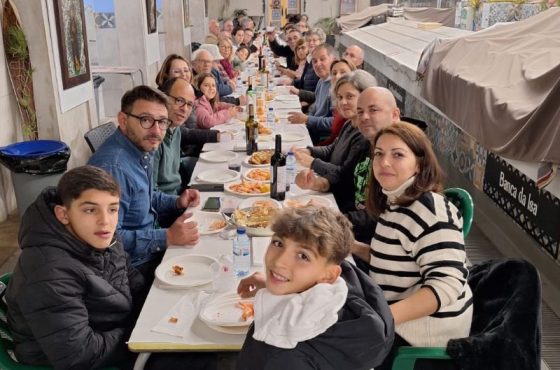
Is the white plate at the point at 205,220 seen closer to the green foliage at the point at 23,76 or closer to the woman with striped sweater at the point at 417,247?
the woman with striped sweater at the point at 417,247

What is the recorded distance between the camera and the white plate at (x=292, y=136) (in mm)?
4441

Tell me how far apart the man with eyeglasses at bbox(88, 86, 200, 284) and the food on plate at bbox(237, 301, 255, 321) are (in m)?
0.66

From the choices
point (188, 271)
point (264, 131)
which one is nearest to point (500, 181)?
point (264, 131)

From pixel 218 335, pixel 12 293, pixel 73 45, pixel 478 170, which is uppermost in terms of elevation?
pixel 73 45

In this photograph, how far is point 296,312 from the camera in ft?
4.41

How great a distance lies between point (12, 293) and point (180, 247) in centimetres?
77

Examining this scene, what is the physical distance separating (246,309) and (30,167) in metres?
3.03

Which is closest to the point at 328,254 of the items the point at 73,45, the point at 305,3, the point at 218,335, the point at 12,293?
the point at 218,335

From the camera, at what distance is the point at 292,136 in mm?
4547

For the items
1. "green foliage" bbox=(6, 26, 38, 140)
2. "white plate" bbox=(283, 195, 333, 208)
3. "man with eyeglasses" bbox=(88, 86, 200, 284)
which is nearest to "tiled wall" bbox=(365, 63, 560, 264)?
"white plate" bbox=(283, 195, 333, 208)

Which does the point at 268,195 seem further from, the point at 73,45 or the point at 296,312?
the point at 73,45

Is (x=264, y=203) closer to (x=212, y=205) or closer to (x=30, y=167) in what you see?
(x=212, y=205)

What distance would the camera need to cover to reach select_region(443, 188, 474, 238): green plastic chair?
2.38m

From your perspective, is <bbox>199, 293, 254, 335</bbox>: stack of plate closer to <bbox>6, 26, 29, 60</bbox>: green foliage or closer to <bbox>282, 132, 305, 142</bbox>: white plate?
<bbox>282, 132, 305, 142</bbox>: white plate
